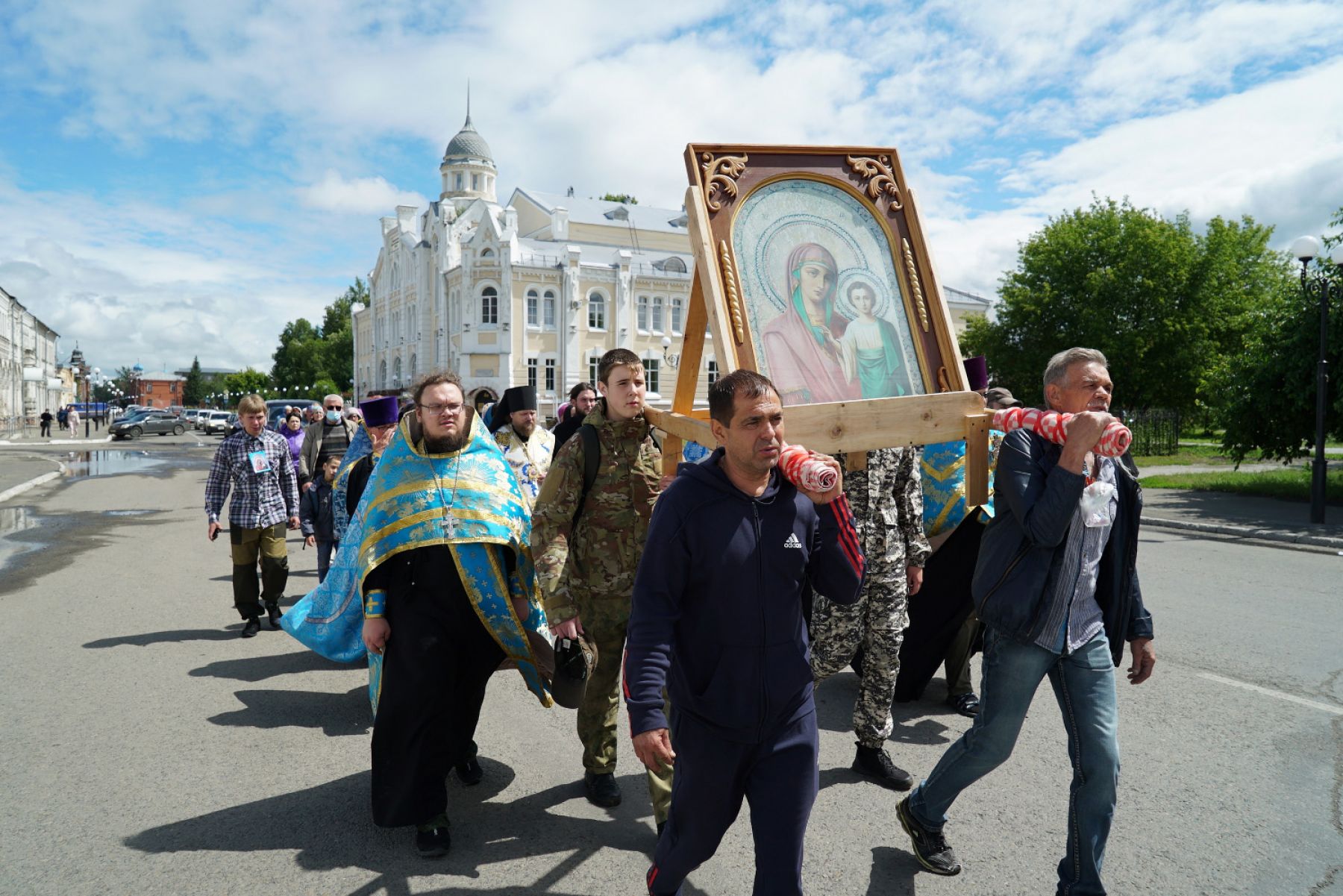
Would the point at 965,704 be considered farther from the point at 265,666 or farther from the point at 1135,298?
the point at 1135,298

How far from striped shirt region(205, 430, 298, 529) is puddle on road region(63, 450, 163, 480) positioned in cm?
1946

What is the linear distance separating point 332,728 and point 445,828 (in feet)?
6.13

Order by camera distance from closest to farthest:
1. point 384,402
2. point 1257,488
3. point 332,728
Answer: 1. point 332,728
2. point 384,402
3. point 1257,488

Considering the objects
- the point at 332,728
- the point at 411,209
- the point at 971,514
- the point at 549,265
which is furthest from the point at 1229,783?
the point at 411,209

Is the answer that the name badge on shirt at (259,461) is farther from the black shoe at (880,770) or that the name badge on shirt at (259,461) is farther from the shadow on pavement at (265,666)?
the black shoe at (880,770)

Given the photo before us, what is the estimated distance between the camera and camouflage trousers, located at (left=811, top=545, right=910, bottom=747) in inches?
165

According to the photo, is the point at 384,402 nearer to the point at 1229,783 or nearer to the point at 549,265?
the point at 1229,783

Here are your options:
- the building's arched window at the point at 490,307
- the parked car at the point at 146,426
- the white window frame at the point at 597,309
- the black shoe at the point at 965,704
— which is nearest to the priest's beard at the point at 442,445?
the black shoe at the point at 965,704

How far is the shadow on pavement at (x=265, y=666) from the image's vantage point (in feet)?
20.7

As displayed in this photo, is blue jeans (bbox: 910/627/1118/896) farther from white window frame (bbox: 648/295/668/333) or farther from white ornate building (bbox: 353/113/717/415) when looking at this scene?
white window frame (bbox: 648/295/668/333)

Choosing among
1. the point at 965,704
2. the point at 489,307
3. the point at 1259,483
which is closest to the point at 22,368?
the point at 489,307

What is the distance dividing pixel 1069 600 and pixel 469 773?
116 inches

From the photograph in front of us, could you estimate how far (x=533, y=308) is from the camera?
2169 inches

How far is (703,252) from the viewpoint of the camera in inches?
146
